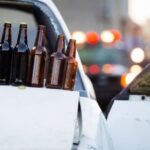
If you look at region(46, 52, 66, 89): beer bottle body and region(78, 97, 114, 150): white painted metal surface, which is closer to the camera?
Answer: region(78, 97, 114, 150): white painted metal surface

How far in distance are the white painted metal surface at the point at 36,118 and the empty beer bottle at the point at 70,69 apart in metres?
0.20

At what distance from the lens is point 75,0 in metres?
38.5

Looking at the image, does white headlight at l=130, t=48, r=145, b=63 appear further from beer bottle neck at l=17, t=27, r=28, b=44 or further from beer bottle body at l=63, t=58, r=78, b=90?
beer bottle body at l=63, t=58, r=78, b=90

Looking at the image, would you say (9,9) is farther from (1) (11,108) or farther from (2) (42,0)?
(1) (11,108)

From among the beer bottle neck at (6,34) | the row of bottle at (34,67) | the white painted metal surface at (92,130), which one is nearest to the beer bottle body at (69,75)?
the row of bottle at (34,67)

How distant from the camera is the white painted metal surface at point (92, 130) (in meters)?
4.87

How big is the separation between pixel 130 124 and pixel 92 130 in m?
1.08

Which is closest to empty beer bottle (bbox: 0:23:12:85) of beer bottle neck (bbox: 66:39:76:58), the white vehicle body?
beer bottle neck (bbox: 66:39:76:58)

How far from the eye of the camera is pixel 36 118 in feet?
15.8

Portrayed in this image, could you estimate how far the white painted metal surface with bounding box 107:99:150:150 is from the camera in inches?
234

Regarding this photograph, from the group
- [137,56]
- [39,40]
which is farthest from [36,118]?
[137,56]

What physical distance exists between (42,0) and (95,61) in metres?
13.1

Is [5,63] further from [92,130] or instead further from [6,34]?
[92,130]

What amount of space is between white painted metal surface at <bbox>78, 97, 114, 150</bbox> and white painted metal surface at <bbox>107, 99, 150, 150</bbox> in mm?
716
